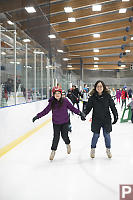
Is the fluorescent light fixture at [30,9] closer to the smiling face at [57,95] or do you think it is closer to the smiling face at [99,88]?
the smiling face at [57,95]

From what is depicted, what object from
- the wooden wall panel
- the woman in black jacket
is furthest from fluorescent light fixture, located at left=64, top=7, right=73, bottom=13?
the woman in black jacket

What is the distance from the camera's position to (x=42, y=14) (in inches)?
228

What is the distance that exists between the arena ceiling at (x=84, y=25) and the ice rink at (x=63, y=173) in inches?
96.2

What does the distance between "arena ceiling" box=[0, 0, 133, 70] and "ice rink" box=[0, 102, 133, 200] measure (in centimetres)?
244

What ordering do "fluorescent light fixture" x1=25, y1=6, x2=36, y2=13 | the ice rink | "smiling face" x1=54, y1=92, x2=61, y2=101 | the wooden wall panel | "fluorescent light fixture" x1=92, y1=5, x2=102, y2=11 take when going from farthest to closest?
1. the wooden wall panel
2. "fluorescent light fixture" x1=92, y1=5, x2=102, y2=11
3. "fluorescent light fixture" x1=25, y1=6, x2=36, y2=13
4. "smiling face" x1=54, y1=92, x2=61, y2=101
5. the ice rink

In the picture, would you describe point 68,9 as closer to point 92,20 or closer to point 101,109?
point 92,20

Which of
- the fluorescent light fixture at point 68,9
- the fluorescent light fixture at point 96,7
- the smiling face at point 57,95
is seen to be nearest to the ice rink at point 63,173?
the smiling face at point 57,95

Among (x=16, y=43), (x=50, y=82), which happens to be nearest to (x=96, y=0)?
(x=50, y=82)

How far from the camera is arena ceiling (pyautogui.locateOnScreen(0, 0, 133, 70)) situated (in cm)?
470

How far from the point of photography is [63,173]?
2.43 m

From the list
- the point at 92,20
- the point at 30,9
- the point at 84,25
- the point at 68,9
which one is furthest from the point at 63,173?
the point at 84,25

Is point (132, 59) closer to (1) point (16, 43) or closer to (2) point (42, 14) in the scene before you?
(2) point (42, 14)

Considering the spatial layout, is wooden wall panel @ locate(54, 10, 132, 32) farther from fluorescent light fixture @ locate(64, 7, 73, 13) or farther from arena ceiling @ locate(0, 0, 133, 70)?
fluorescent light fixture @ locate(64, 7, 73, 13)

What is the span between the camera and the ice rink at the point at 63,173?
1.94 m
